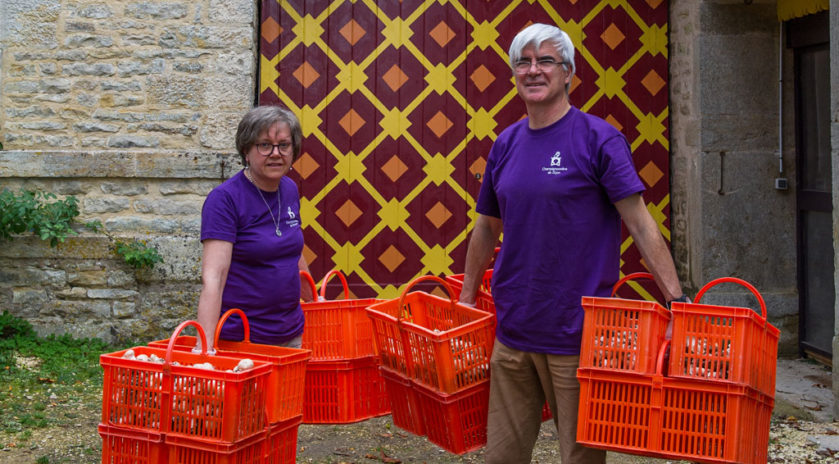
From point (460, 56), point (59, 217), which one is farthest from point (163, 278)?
point (460, 56)

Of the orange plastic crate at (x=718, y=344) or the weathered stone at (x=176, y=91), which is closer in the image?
the orange plastic crate at (x=718, y=344)

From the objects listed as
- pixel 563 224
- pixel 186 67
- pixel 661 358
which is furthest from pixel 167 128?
pixel 661 358

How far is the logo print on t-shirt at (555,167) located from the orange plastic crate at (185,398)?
43.1 inches

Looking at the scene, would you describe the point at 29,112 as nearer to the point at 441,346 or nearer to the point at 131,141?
the point at 131,141

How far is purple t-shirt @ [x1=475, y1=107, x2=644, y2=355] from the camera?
2756 mm

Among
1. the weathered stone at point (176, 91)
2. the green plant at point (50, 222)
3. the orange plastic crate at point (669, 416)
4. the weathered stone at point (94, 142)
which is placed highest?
the weathered stone at point (176, 91)

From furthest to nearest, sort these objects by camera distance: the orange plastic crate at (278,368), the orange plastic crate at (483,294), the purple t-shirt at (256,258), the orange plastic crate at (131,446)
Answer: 1. the orange plastic crate at (483,294)
2. the purple t-shirt at (256,258)
3. the orange plastic crate at (278,368)
4. the orange plastic crate at (131,446)

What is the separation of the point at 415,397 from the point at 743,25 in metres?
4.50

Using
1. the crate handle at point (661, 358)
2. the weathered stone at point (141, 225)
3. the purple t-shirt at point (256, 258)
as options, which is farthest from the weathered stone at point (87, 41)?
the crate handle at point (661, 358)

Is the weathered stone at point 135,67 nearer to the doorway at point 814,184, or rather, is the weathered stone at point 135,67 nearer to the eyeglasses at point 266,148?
the eyeglasses at point 266,148

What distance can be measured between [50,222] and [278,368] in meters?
4.01

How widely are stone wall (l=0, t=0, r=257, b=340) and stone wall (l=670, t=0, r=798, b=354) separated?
3419mm

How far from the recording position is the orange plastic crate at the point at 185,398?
2604 mm

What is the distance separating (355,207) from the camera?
6.75 metres
